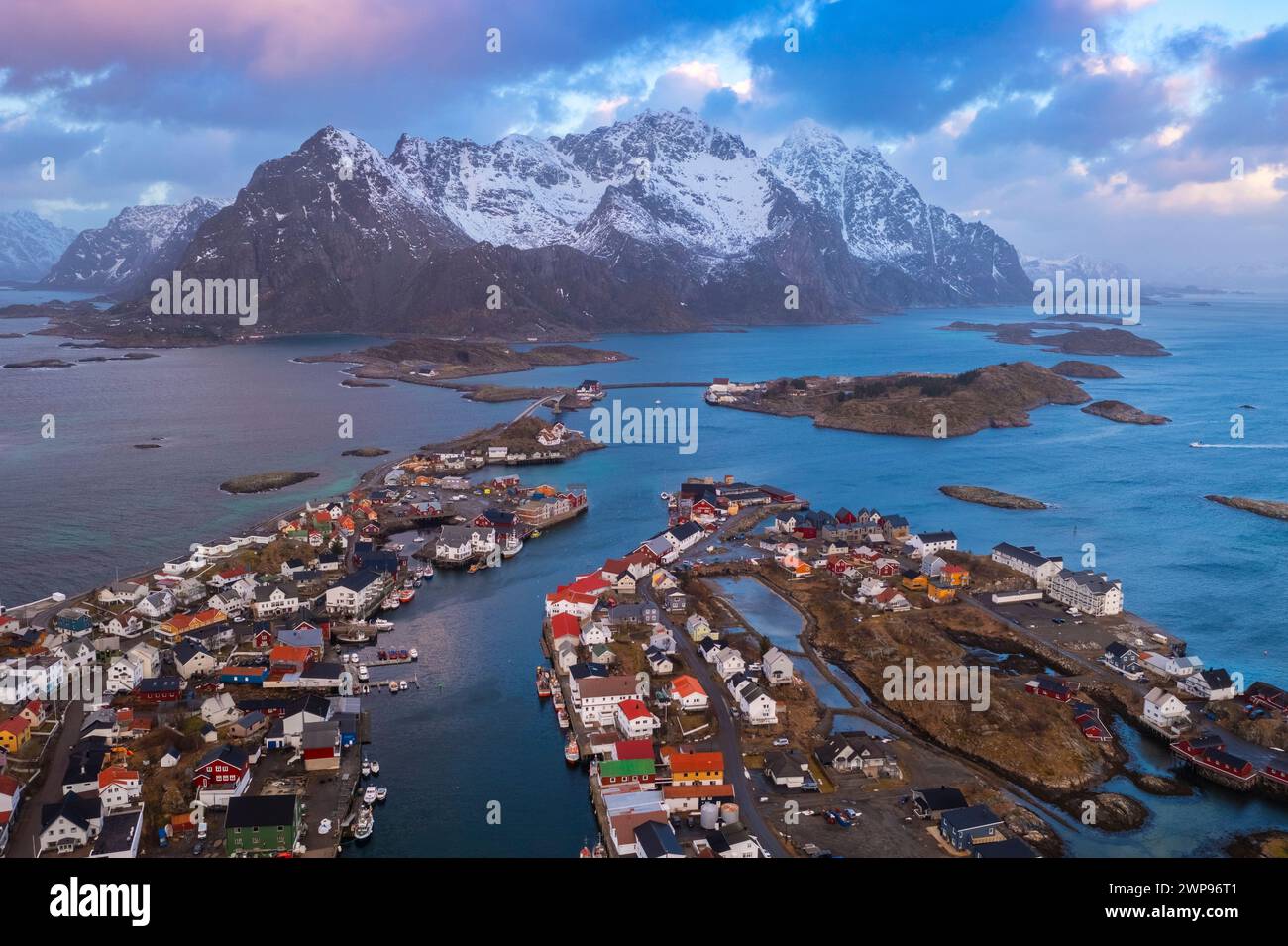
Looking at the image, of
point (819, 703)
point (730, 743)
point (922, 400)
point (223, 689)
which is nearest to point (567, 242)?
point (922, 400)

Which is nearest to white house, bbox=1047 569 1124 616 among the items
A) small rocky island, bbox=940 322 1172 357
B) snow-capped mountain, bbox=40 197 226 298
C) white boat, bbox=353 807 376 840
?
white boat, bbox=353 807 376 840

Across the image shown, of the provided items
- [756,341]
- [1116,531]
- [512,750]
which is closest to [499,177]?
[756,341]

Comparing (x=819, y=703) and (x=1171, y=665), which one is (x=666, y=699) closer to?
(x=819, y=703)

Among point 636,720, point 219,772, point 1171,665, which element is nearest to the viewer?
point 219,772

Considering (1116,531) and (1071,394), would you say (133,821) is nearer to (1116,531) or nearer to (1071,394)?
(1116,531)

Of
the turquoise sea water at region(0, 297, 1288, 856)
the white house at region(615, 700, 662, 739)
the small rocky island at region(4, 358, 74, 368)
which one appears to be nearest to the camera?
the turquoise sea water at region(0, 297, 1288, 856)

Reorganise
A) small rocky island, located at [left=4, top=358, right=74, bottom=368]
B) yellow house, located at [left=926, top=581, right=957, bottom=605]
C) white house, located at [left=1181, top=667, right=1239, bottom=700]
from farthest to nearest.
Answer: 1. small rocky island, located at [left=4, top=358, right=74, bottom=368]
2. yellow house, located at [left=926, top=581, right=957, bottom=605]
3. white house, located at [left=1181, top=667, right=1239, bottom=700]

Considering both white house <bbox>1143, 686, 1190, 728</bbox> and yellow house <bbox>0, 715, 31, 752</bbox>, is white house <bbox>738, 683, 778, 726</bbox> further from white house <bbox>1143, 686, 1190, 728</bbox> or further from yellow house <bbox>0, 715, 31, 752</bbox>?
yellow house <bbox>0, 715, 31, 752</bbox>
